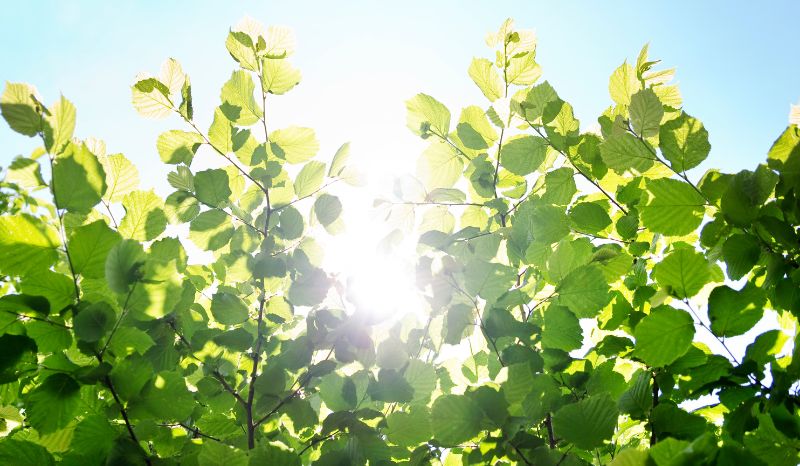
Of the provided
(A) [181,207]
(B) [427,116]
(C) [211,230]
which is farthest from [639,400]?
(A) [181,207]

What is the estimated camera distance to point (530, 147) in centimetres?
169

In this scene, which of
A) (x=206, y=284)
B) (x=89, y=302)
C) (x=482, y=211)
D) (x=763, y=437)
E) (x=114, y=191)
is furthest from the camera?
(x=206, y=284)

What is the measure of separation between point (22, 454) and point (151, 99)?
3.24 ft

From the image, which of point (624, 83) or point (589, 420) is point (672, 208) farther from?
point (589, 420)

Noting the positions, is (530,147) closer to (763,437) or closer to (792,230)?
(792,230)

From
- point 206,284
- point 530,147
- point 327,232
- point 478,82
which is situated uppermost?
point 478,82

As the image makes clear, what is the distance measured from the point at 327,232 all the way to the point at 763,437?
4.47 feet

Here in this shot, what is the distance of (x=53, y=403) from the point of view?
1055 mm

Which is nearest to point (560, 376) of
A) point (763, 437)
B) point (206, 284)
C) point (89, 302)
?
point (763, 437)

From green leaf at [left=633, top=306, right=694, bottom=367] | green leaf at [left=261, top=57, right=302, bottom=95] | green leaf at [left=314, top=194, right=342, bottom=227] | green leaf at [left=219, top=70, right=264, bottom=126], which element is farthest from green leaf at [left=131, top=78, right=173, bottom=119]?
green leaf at [left=633, top=306, right=694, bottom=367]

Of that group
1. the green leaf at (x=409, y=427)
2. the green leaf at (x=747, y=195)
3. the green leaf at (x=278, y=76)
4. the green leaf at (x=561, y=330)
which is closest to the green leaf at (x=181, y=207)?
the green leaf at (x=278, y=76)

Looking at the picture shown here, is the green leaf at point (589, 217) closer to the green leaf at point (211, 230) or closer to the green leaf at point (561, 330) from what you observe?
the green leaf at point (561, 330)

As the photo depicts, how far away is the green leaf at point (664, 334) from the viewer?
116cm

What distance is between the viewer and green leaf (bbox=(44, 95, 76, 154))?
1.08 m
